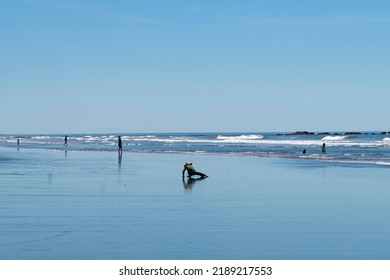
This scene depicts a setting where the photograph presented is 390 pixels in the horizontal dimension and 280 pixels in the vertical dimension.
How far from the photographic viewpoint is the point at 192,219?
12.6 m

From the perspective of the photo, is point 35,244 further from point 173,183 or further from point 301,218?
point 173,183

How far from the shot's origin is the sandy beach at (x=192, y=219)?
9.66 meters

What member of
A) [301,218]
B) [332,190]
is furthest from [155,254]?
[332,190]

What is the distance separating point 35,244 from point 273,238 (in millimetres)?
4034

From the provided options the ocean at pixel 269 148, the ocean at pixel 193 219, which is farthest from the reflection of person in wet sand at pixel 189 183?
the ocean at pixel 269 148

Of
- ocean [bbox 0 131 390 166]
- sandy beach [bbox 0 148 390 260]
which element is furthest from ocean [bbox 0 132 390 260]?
ocean [bbox 0 131 390 166]

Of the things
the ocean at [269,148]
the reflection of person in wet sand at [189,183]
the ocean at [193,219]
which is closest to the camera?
the ocean at [193,219]

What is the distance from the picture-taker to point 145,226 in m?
11.8

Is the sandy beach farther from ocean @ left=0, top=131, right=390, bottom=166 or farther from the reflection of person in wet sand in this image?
ocean @ left=0, top=131, right=390, bottom=166

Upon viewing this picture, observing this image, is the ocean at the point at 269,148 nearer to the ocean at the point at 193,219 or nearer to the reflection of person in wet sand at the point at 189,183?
the reflection of person in wet sand at the point at 189,183

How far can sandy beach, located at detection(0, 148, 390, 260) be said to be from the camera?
9.66 meters

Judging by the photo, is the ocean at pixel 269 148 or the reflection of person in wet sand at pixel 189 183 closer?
the reflection of person in wet sand at pixel 189 183

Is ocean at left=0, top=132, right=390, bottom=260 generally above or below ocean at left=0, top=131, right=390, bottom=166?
below

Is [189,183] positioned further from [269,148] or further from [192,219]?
[269,148]
